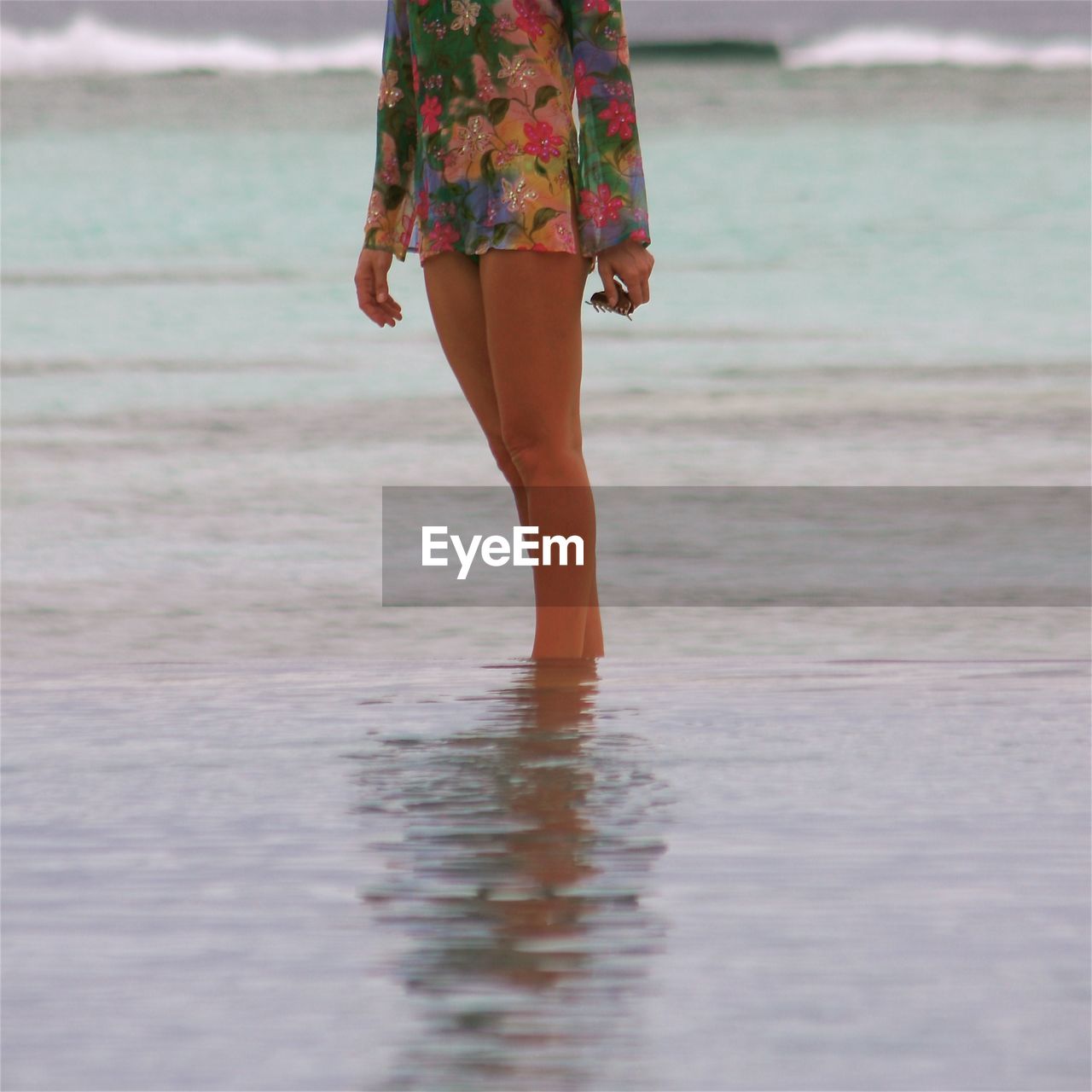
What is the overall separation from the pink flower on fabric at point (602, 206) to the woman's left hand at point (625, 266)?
0.15 ft

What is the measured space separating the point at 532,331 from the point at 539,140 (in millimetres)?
320

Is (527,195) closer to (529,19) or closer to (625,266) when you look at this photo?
(625,266)

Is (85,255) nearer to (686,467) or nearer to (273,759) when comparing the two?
(686,467)

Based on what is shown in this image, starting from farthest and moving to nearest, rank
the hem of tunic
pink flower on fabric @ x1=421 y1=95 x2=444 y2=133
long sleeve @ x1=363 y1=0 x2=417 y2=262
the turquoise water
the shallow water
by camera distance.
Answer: the turquoise water
long sleeve @ x1=363 y1=0 x2=417 y2=262
pink flower on fabric @ x1=421 y1=95 x2=444 y2=133
the hem of tunic
the shallow water

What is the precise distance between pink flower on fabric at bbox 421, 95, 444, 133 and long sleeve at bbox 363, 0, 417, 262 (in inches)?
5.1

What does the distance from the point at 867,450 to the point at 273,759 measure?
19.6ft

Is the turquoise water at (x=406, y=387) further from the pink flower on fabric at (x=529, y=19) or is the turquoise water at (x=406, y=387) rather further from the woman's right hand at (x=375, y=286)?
the pink flower on fabric at (x=529, y=19)

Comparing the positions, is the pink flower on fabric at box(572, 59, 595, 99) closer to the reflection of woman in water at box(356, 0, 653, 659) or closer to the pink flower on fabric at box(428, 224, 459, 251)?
the reflection of woman in water at box(356, 0, 653, 659)

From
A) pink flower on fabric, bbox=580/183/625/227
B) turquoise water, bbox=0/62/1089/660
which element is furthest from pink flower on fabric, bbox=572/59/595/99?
turquoise water, bbox=0/62/1089/660

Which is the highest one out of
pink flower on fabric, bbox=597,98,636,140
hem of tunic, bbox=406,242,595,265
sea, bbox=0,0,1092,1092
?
pink flower on fabric, bbox=597,98,636,140

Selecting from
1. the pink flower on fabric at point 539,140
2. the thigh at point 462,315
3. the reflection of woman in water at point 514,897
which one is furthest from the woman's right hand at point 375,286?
the reflection of woman in water at point 514,897

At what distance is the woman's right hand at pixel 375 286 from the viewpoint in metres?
4.06

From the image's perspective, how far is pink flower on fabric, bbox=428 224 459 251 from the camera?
12.7ft

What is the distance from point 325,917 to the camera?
242cm
